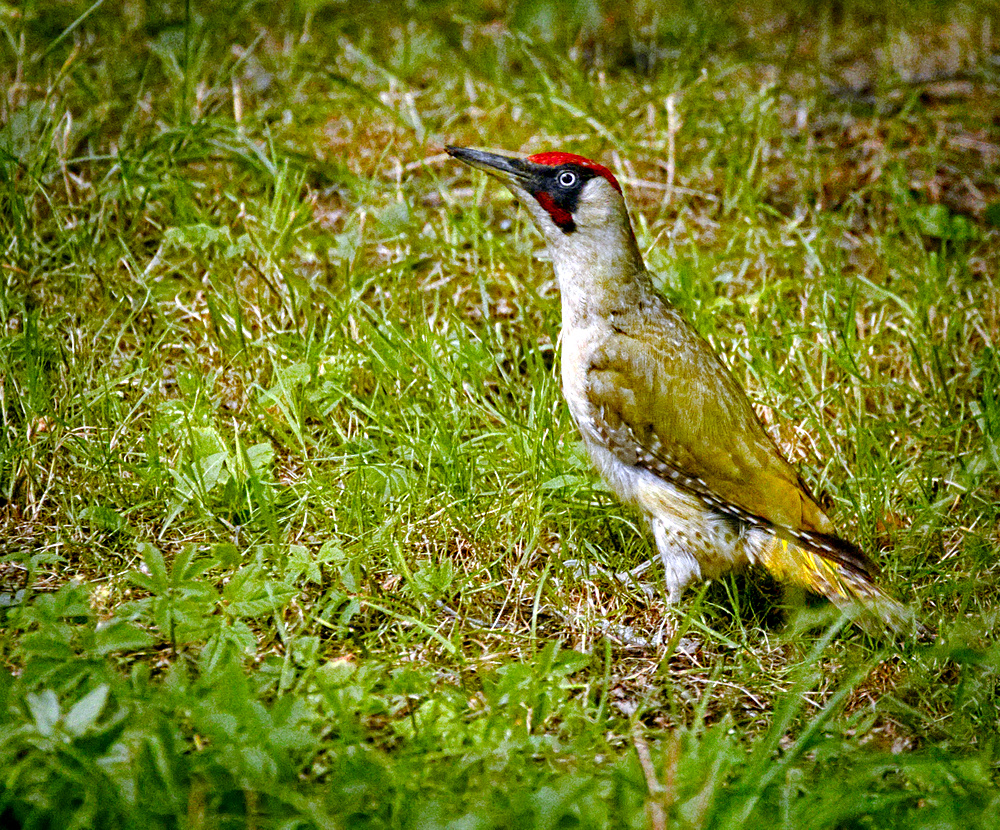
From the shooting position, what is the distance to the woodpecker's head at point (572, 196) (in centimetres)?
370

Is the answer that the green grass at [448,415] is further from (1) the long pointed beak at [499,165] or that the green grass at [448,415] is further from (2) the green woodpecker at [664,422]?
(1) the long pointed beak at [499,165]

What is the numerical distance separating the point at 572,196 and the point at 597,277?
0.28 m

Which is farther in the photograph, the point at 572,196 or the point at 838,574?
the point at 572,196

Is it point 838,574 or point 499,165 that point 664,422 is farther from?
point 499,165

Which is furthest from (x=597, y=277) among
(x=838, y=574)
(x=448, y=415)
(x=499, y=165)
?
(x=838, y=574)

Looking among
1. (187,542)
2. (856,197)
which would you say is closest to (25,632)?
(187,542)

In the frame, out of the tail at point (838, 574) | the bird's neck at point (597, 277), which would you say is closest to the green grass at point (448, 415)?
the tail at point (838, 574)

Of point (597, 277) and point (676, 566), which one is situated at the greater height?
point (597, 277)

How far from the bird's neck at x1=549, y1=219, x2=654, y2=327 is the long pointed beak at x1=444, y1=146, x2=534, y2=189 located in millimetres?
250

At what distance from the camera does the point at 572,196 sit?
3709 mm

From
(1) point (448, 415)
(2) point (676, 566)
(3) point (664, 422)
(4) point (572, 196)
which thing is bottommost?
(2) point (676, 566)

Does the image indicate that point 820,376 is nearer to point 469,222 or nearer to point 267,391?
point 469,222

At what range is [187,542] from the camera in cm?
347

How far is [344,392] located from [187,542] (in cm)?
77
